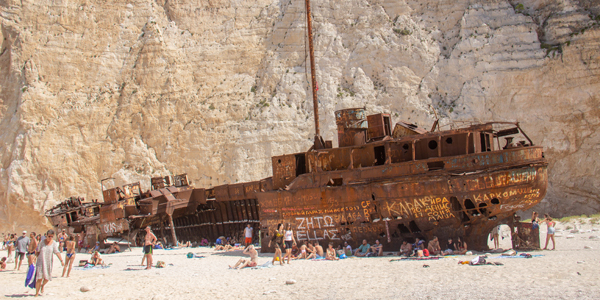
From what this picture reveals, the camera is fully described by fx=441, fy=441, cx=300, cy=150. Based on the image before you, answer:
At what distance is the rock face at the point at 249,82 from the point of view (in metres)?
28.0

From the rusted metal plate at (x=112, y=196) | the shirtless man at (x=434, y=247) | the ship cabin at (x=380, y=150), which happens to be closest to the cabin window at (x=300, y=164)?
the ship cabin at (x=380, y=150)

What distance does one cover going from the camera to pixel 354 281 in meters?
9.09

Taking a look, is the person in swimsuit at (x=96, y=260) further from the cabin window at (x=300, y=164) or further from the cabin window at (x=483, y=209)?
the cabin window at (x=483, y=209)

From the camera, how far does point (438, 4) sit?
3338 cm

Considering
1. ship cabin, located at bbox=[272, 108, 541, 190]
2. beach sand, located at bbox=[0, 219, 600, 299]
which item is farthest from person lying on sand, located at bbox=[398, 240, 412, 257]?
ship cabin, located at bbox=[272, 108, 541, 190]

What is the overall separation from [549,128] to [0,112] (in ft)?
120

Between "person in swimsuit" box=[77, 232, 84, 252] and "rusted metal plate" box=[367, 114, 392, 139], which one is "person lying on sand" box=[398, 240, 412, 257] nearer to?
"rusted metal plate" box=[367, 114, 392, 139]

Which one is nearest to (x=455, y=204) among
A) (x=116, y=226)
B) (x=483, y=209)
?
(x=483, y=209)

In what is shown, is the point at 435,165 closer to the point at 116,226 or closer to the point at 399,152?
the point at 399,152

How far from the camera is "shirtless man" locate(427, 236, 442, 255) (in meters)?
12.1

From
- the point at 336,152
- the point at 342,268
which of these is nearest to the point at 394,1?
the point at 336,152

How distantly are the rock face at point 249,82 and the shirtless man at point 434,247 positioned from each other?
17.0 metres

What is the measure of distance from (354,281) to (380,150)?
→ 6073 millimetres

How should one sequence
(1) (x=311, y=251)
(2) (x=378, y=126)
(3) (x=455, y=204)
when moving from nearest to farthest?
(3) (x=455, y=204) → (1) (x=311, y=251) → (2) (x=378, y=126)
